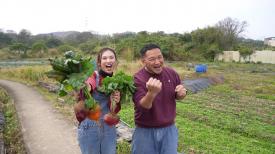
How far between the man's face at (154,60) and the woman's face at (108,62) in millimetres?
342

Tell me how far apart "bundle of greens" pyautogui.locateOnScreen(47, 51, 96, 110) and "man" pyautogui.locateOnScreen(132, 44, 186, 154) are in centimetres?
44

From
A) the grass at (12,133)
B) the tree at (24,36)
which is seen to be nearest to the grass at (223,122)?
the grass at (12,133)

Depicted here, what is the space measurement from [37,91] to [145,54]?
1078cm

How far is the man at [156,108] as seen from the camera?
2705mm

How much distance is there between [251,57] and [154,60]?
40.8 meters

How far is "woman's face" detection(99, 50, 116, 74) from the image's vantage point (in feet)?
9.59

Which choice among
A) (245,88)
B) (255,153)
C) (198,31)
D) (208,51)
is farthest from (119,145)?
(198,31)

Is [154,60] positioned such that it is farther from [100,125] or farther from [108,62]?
[100,125]

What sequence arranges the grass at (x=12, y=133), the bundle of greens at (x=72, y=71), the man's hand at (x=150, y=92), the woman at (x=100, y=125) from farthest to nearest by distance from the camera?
the grass at (x=12, y=133) → the woman at (x=100, y=125) → the bundle of greens at (x=72, y=71) → the man's hand at (x=150, y=92)

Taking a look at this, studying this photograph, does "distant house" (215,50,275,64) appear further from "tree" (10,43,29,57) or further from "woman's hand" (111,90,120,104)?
"woman's hand" (111,90,120,104)

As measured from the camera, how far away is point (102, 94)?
285 cm

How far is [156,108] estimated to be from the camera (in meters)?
2.69

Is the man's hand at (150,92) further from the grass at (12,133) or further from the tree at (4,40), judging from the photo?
the tree at (4,40)

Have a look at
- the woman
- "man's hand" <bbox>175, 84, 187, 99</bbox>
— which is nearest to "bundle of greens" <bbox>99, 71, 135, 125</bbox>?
the woman
